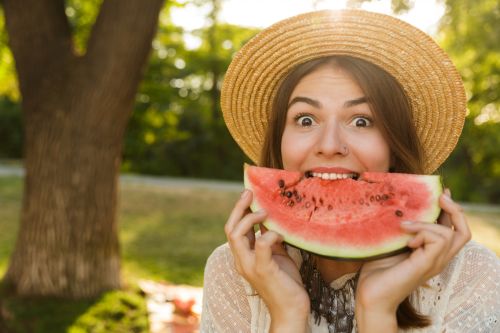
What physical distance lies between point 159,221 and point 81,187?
4.46 m

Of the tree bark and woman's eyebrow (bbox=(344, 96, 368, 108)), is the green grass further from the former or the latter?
woman's eyebrow (bbox=(344, 96, 368, 108))

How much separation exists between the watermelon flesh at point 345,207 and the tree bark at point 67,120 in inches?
107

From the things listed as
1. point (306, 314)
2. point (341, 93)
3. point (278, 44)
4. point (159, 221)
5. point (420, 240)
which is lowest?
point (159, 221)

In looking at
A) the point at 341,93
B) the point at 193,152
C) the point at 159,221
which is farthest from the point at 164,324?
the point at 193,152

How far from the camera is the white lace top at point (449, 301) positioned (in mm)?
1891

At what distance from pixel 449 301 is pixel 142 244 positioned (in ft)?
19.4

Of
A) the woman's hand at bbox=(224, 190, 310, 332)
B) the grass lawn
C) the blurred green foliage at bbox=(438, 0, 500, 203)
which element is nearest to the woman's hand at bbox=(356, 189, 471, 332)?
the woman's hand at bbox=(224, 190, 310, 332)

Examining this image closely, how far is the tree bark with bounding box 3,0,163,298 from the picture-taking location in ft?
13.8

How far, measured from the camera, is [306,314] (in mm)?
1753

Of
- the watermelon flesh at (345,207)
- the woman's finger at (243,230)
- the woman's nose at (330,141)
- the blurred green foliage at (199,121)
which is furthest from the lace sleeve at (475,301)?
the blurred green foliage at (199,121)

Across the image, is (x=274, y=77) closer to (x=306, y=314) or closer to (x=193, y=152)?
(x=306, y=314)

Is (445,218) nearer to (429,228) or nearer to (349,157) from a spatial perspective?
(429,228)

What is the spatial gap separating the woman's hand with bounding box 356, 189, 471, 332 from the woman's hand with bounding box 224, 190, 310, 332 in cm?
20

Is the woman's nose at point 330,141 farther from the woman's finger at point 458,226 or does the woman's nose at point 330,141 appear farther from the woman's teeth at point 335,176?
the woman's finger at point 458,226
